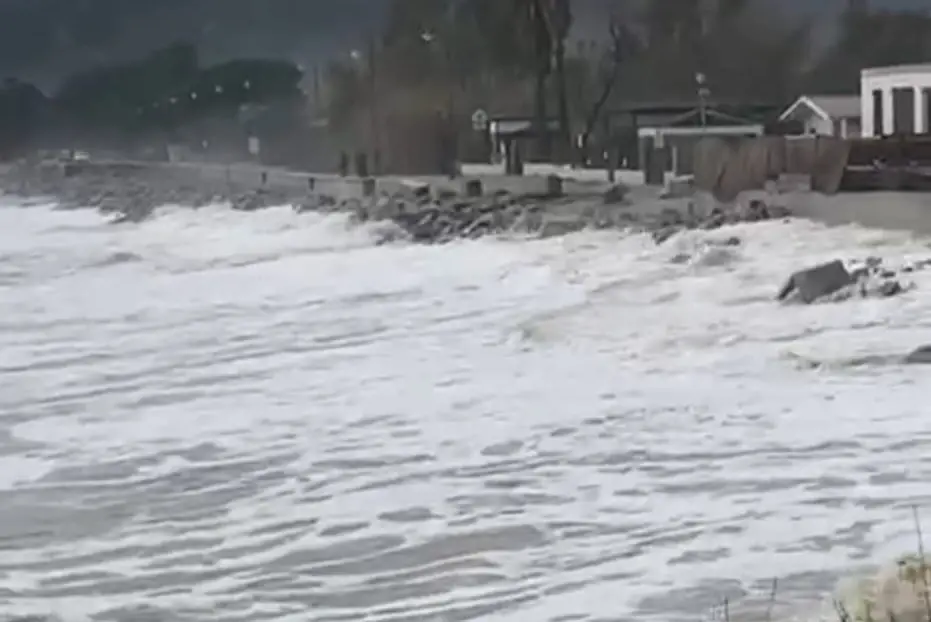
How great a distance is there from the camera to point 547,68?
46625 millimetres

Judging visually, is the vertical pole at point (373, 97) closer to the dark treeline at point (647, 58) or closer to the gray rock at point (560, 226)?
the dark treeline at point (647, 58)

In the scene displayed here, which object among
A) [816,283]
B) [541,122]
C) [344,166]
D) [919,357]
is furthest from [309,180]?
[919,357]

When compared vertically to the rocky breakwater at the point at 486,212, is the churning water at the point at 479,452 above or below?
below

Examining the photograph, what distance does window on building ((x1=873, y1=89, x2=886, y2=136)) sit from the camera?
3431 cm

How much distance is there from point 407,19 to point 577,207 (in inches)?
1468

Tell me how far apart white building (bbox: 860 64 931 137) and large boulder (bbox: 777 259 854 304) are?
57.5 feet

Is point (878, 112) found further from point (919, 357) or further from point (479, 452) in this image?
point (479, 452)

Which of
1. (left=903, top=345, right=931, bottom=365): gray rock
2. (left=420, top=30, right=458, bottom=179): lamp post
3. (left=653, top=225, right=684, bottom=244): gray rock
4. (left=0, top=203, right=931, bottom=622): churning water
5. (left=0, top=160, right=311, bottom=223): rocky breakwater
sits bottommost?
(left=0, top=160, right=311, bottom=223): rocky breakwater

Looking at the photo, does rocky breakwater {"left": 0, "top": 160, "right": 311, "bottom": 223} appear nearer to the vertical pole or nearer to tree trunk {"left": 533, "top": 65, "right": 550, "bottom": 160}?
the vertical pole

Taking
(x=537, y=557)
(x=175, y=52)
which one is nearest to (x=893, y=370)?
(x=537, y=557)

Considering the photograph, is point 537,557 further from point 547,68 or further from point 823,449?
point 547,68

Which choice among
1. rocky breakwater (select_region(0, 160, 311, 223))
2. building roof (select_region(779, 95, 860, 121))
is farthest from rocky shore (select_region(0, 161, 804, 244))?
building roof (select_region(779, 95, 860, 121))

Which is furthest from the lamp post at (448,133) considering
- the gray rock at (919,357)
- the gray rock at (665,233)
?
the gray rock at (919,357)

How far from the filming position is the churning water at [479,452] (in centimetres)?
718
